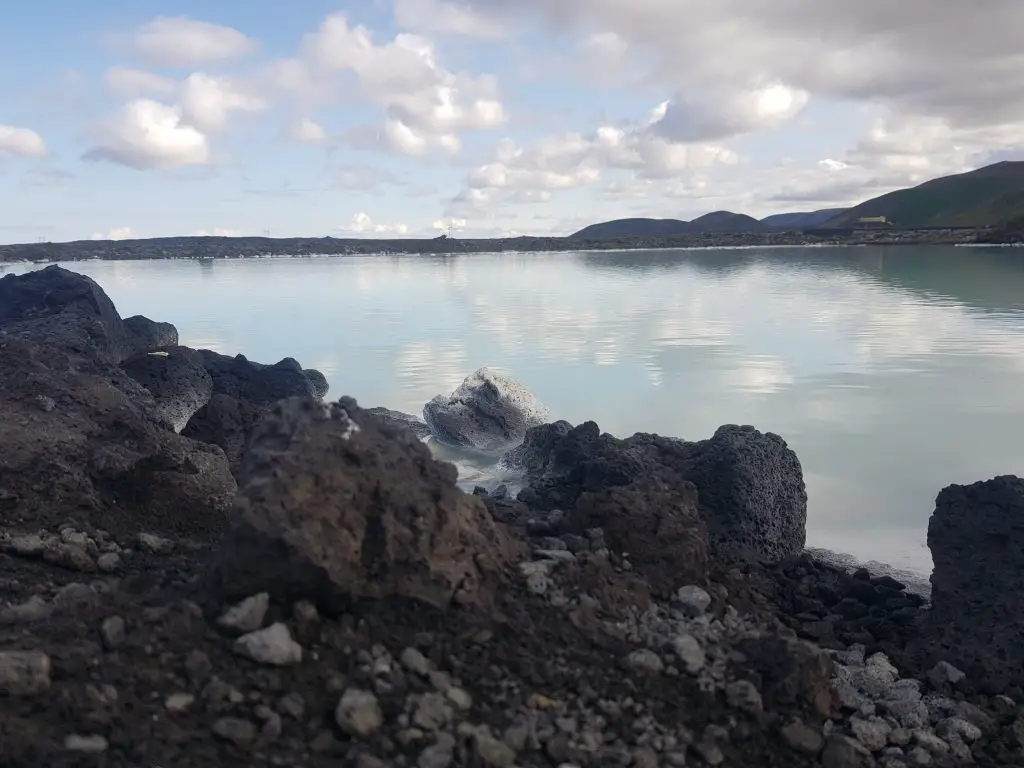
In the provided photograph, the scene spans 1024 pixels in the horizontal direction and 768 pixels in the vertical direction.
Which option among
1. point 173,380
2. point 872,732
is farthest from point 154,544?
point 173,380

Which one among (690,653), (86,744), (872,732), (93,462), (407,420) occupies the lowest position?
(407,420)

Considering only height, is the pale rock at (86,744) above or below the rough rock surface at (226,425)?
above

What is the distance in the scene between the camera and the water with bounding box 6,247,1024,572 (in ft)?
42.5

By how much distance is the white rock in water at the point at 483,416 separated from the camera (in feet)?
44.8

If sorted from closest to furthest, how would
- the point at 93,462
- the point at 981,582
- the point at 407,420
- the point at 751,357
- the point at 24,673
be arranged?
the point at 24,673 < the point at 981,582 < the point at 93,462 < the point at 407,420 < the point at 751,357

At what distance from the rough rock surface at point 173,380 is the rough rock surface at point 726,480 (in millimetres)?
6524

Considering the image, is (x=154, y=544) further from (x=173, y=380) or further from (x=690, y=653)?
(x=173, y=380)

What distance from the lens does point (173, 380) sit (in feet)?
43.4

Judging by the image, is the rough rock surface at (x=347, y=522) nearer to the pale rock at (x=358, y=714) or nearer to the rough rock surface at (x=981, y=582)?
the pale rock at (x=358, y=714)

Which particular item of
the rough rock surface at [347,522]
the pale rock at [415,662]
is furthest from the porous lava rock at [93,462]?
the pale rock at [415,662]

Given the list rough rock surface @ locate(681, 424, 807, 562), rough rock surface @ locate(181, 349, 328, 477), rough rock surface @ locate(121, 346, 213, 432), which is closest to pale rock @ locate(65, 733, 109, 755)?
rough rock surface @ locate(681, 424, 807, 562)

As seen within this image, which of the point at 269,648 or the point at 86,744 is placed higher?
the point at 269,648

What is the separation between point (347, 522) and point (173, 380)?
9847 mm

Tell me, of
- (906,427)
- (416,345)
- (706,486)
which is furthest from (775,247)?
(706,486)
